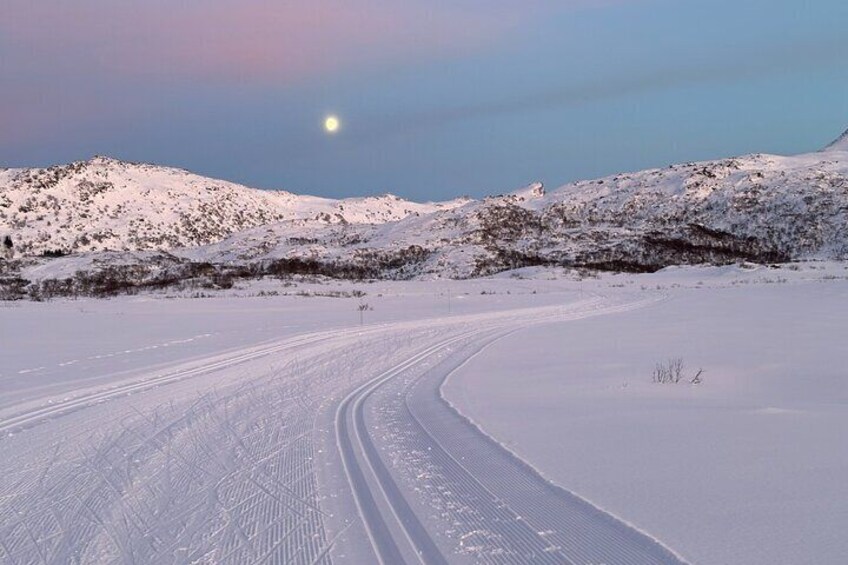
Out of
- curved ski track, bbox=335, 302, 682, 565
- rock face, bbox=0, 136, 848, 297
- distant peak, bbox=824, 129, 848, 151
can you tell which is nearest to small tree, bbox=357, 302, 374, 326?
curved ski track, bbox=335, 302, 682, 565

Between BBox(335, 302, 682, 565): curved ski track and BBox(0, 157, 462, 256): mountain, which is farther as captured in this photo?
BBox(0, 157, 462, 256): mountain

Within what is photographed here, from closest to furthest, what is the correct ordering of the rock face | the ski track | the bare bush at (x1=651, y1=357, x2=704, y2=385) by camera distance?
the ski track < the bare bush at (x1=651, y1=357, x2=704, y2=385) < the rock face

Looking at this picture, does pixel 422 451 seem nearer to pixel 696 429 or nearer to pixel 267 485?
pixel 267 485

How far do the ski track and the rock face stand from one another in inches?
1909

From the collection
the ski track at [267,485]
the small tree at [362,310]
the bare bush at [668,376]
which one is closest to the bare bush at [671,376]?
the bare bush at [668,376]

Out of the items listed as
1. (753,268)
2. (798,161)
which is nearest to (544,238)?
(753,268)

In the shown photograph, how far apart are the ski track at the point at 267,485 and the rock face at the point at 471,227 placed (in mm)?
48493

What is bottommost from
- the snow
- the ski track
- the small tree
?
the ski track

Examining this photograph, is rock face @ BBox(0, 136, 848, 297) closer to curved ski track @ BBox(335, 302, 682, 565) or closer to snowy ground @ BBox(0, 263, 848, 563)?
snowy ground @ BBox(0, 263, 848, 563)

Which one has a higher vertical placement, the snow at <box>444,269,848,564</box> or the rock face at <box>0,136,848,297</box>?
the rock face at <box>0,136,848,297</box>

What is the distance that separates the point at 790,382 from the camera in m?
9.35

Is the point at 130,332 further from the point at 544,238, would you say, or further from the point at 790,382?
the point at 544,238

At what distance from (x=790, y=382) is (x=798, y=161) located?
393ft

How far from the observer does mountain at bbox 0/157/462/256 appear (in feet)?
267
